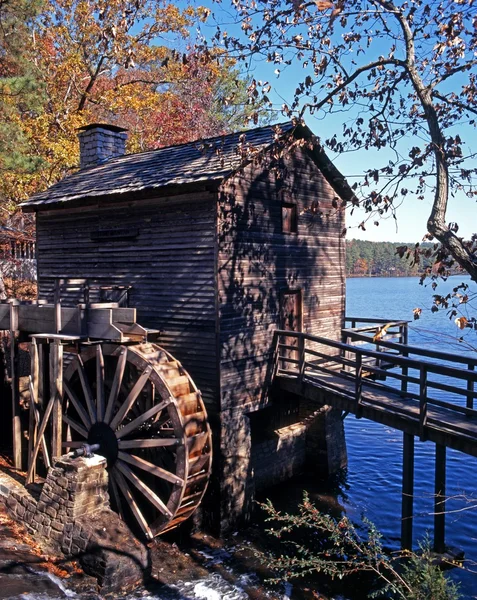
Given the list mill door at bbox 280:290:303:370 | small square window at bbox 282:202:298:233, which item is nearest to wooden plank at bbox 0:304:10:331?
mill door at bbox 280:290:303:370

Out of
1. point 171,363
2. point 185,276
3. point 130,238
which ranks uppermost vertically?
point 130,238

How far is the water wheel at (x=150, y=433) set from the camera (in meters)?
10.3

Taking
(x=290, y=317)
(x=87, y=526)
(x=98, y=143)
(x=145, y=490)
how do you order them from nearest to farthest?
1. (x=87, y=526)
2. (x=145, y=490)
3. (x=290, y=317)
4. (x=98, y=143)

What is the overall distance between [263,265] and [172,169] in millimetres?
2971

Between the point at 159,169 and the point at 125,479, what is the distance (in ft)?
22.7

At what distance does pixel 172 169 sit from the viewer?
12.4 m

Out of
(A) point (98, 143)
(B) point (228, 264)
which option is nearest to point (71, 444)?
(B) point (228, 264)

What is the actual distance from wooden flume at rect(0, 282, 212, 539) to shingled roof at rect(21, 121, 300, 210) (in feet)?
9.63

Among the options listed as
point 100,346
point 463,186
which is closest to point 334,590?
point 100,346

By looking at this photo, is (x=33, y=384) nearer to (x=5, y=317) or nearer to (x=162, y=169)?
(x=5, y=317)

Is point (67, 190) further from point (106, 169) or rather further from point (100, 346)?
point (100, 346)

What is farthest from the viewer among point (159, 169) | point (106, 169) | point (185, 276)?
point (106, 169)

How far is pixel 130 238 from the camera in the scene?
12836 millimetres

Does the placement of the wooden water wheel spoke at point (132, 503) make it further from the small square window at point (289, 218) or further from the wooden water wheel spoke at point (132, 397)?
the small square window at point (289, 218)
